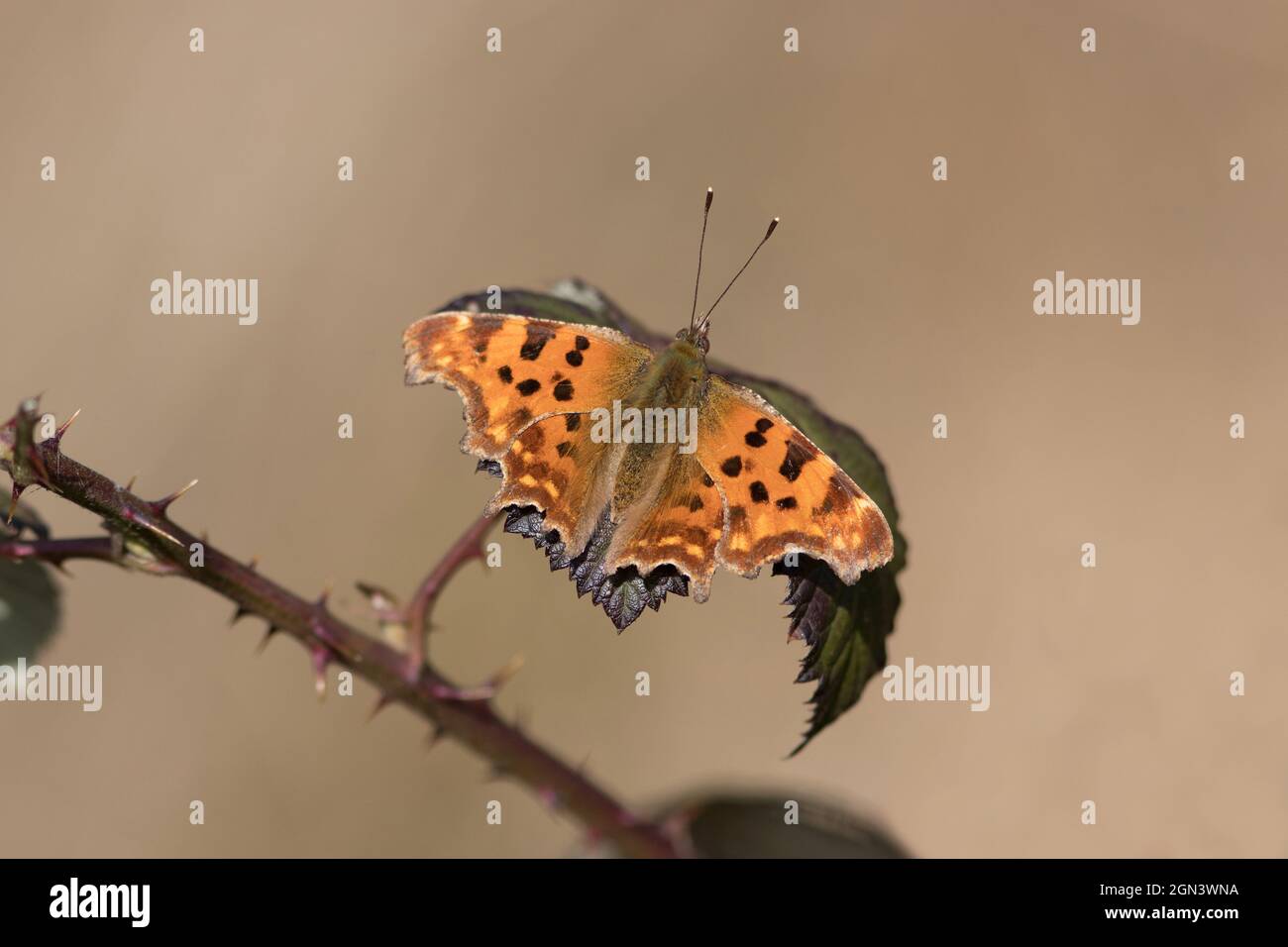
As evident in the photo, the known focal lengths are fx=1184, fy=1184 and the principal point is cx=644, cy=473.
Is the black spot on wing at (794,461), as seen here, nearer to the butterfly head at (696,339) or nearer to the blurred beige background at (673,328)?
the butterfly head at (696,339)

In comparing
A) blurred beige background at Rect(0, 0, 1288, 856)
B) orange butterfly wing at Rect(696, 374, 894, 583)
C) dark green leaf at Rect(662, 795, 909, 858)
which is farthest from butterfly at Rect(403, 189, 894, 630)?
blurred beige background at Rect(0, 0, 1288, 856)

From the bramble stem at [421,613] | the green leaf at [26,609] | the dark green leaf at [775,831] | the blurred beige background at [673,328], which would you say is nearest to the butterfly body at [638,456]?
the bramble stem at [421,613]

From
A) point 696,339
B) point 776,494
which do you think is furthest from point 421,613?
point 696,339

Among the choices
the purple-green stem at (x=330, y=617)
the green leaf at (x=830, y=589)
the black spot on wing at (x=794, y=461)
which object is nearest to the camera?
the purple-green stem at (x=330, y=617)

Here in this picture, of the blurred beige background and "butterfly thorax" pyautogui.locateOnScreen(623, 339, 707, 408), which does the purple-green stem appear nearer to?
"butterfly thorax" pyautogui.locateOnScreen(623, 339, 707, 408)

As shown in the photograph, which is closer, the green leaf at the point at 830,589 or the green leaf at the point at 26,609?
the green leaf at the point at 830,589

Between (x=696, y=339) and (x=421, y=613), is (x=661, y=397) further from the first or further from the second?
(x=421, y=613)

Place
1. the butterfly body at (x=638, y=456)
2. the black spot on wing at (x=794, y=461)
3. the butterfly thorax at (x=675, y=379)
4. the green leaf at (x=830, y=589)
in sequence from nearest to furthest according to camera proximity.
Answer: the green leaf at (x=830, y=589)
the butterfly body at (x=638, y=456)
the black spot on wing at (x=794, y=461)
the butterfly thorax at (x=675, y=379)
